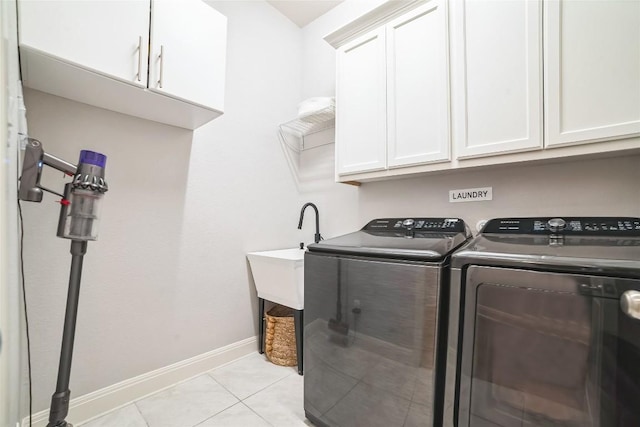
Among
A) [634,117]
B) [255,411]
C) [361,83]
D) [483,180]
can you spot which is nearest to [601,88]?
[634,117]

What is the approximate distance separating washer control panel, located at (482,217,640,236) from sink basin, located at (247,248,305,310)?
111 cm

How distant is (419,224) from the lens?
5.58ft

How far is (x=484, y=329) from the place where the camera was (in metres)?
0.93

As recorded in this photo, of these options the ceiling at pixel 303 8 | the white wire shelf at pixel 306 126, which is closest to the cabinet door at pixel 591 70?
the white wire shelf at pixel 306 126

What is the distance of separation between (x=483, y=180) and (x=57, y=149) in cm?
226

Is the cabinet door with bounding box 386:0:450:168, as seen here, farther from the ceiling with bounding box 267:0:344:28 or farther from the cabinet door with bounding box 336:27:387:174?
the ceiling with bounding box 267:0:344:28

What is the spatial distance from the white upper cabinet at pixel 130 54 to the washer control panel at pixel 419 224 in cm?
121

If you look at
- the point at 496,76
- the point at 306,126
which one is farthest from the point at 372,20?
the point at 306,126

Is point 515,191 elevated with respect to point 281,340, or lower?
elevated

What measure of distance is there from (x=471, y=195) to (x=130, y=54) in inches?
74.5

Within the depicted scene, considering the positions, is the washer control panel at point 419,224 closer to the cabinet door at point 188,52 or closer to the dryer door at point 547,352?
the dryer door at point 547,352

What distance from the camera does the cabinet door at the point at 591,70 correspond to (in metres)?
1.04

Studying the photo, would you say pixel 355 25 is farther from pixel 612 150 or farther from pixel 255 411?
pixel 255 411

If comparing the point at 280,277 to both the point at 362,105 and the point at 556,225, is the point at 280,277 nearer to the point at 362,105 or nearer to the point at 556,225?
the point at 362,105
